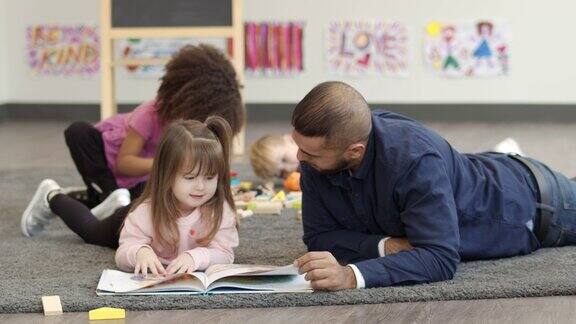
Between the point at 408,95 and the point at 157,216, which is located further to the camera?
the point at 408,95

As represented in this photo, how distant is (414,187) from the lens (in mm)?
2035

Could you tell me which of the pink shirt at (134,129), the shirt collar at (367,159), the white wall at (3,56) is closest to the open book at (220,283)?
the shirt collar at (367,159)

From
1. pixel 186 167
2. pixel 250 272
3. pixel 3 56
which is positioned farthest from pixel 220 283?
pixel 3 56

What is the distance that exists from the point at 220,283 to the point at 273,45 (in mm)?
4005

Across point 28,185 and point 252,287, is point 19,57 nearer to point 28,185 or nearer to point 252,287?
point 28,185

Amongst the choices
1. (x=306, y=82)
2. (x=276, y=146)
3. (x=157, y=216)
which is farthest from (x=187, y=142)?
(x=306, y=82)

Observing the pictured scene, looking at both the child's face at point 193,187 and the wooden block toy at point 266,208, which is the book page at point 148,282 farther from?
the wooden block toy at point 266,208

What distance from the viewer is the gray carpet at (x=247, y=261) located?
1.99 m

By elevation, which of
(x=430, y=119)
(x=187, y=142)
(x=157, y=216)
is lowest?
(x=430, y=119)

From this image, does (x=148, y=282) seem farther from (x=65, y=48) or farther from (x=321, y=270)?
(x=65, y=48)

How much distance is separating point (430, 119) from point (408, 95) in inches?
7.2

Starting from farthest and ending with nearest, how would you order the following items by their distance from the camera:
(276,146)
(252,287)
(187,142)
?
(276,146) → (187,142) → (252,287)

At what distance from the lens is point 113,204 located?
2.79m

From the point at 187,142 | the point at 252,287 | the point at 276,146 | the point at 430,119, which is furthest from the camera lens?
the point at 430,119
